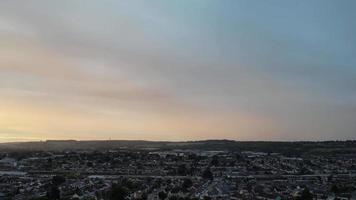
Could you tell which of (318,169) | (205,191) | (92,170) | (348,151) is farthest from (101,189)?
(348,151)

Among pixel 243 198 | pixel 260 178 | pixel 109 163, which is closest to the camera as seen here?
pixel 243 198

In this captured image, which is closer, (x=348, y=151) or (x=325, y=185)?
(x=325, y=185)

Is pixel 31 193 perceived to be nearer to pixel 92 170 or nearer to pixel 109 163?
pixel 92 170

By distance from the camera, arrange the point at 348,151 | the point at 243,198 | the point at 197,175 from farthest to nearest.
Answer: the point at 348,151 < the point at 197,175 < the point at 243,198

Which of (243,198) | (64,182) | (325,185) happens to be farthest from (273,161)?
(243,198)

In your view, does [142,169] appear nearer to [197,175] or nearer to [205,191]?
[197,175]

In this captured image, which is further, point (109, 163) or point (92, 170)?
point (109, 163)
